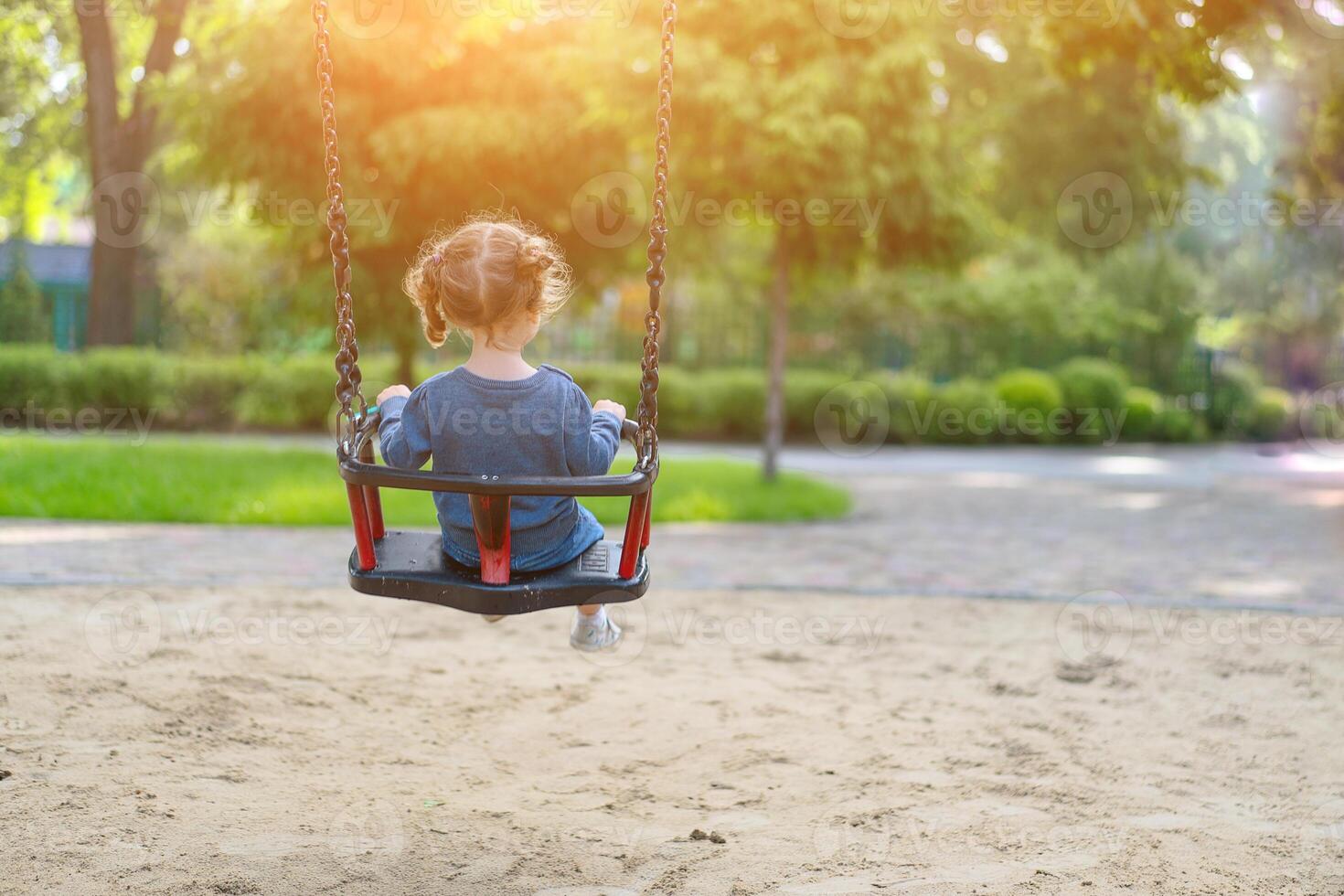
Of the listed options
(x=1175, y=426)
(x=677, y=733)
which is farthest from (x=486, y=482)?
(x=1175, y=426)

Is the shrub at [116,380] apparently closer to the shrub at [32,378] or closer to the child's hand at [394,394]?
the shrub at [32,378]

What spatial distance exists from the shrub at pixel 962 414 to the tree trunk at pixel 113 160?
10.7m

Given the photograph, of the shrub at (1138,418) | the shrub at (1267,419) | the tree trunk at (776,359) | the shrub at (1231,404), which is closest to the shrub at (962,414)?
the shrub at (1138,418)

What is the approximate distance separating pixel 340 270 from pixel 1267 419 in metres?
21.6

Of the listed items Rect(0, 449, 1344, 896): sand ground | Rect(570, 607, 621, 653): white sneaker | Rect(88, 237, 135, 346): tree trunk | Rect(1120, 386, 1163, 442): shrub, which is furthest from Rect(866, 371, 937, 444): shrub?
Rect(570, 607, 621, 653): white sneaker

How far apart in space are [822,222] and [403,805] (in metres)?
7.88

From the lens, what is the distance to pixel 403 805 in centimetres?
366

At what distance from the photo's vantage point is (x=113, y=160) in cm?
1644

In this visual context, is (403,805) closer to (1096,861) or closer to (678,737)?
(678,737)

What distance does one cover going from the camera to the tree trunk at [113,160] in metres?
15.6

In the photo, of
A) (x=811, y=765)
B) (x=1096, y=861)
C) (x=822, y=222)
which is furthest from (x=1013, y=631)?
(x=822, y=222)

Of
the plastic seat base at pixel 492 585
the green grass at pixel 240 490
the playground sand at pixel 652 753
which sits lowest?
the playground sand at pixel 652 753

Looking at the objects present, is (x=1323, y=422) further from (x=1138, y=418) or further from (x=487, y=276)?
(x=487, y=276)

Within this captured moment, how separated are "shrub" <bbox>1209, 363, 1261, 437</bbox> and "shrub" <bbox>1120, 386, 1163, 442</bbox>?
1.69m
